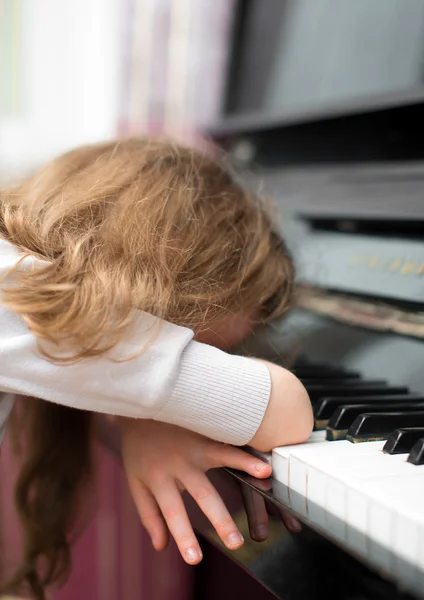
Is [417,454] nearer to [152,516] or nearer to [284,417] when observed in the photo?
[284,417]

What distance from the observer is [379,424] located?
56 cm

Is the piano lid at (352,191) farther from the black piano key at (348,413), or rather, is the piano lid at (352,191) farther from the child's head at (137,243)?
the black piano key at (348,413)

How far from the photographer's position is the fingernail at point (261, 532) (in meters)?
0.50

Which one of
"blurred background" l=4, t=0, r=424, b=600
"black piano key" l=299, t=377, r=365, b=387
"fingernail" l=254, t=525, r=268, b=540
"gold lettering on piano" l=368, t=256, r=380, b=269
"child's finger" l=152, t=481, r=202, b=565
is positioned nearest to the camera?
"fingernail" l=254, t=525, r=268, b=540

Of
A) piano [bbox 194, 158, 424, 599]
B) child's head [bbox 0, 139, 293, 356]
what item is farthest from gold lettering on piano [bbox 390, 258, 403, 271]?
child's head [bbox 0, 139, 293, 356]

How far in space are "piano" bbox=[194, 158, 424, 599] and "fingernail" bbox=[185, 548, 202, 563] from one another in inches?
3.1

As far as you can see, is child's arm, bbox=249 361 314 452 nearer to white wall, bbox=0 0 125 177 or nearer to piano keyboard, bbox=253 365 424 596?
piano keyboard, bbox=253 365 424 596

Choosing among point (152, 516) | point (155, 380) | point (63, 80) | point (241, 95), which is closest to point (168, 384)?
point (155, 380)

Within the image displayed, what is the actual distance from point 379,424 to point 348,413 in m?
0.03

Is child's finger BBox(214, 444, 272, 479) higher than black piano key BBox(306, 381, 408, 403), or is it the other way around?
black piano key BBox(306, 381, 408, 403)

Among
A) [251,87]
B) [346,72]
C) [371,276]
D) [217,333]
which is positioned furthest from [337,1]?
[217,333]

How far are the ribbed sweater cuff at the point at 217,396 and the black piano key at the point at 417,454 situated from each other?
0.13 metres

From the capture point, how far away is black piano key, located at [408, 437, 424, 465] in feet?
1.60

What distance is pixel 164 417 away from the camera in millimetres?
562
